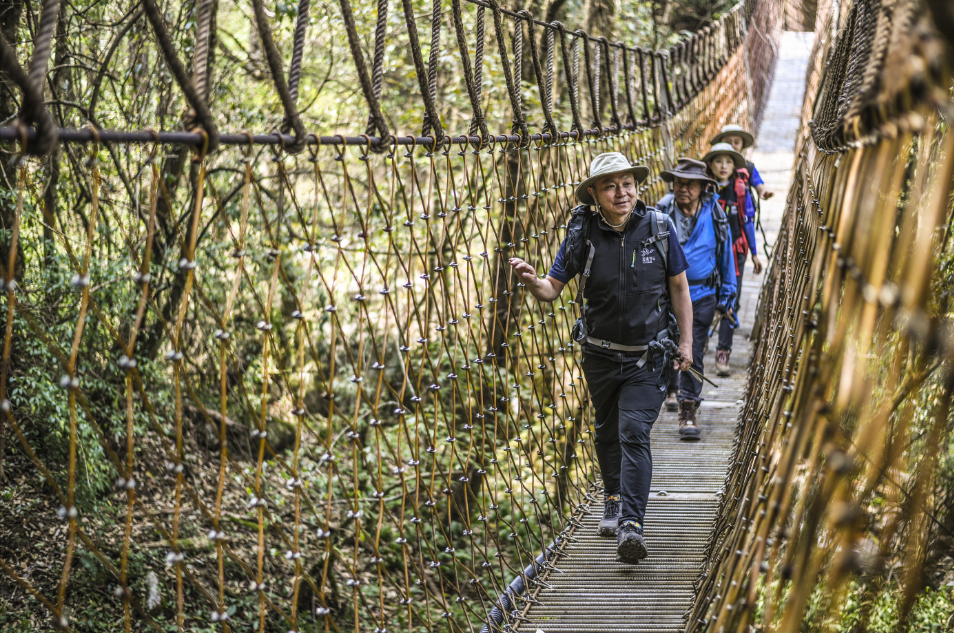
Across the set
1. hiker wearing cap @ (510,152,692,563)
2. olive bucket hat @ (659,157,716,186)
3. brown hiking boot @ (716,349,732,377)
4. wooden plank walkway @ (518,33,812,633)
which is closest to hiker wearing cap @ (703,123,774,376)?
brown hiking boot @ (716,349,732,377)

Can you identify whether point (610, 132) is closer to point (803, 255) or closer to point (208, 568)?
point (803, 255)

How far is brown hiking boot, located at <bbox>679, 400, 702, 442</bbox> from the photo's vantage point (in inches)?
135

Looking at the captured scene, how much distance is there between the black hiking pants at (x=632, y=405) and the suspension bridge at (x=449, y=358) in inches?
8.7

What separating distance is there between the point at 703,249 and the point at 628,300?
1.07 metres

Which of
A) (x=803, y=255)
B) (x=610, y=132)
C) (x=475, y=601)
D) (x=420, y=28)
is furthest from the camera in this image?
(x=420, y=28)

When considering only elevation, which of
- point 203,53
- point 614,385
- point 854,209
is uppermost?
point 203,53

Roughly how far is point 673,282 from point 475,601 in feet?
13.4

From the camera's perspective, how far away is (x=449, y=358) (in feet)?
8.96

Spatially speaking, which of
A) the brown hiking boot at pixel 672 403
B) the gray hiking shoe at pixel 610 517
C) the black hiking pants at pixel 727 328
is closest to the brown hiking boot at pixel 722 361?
the black hiking pants at pixel 727 328

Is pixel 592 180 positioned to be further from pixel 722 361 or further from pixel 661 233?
pixel 722 361

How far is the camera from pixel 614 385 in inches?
96.3

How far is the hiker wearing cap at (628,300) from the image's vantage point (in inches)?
93.6

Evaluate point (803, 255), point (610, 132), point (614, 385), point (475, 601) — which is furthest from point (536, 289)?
point (475, 601)

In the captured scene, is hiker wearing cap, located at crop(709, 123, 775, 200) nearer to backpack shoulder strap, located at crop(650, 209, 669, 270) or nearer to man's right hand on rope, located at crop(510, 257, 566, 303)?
backpack shoulder strap, located at crop(650, 209, 669, 270)
